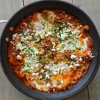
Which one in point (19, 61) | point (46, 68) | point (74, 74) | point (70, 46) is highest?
point (70, 46)

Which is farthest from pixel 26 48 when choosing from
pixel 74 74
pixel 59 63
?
pixel 74 74

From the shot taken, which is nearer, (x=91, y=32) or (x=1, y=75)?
(x=91, y=32)

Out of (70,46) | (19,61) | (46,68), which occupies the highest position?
(70,46)

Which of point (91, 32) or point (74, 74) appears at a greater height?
point (91, 32)

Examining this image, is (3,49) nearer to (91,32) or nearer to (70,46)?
(70,46)

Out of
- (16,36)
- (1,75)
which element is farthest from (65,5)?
(1,75)

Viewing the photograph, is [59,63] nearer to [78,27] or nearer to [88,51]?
[88,51]
